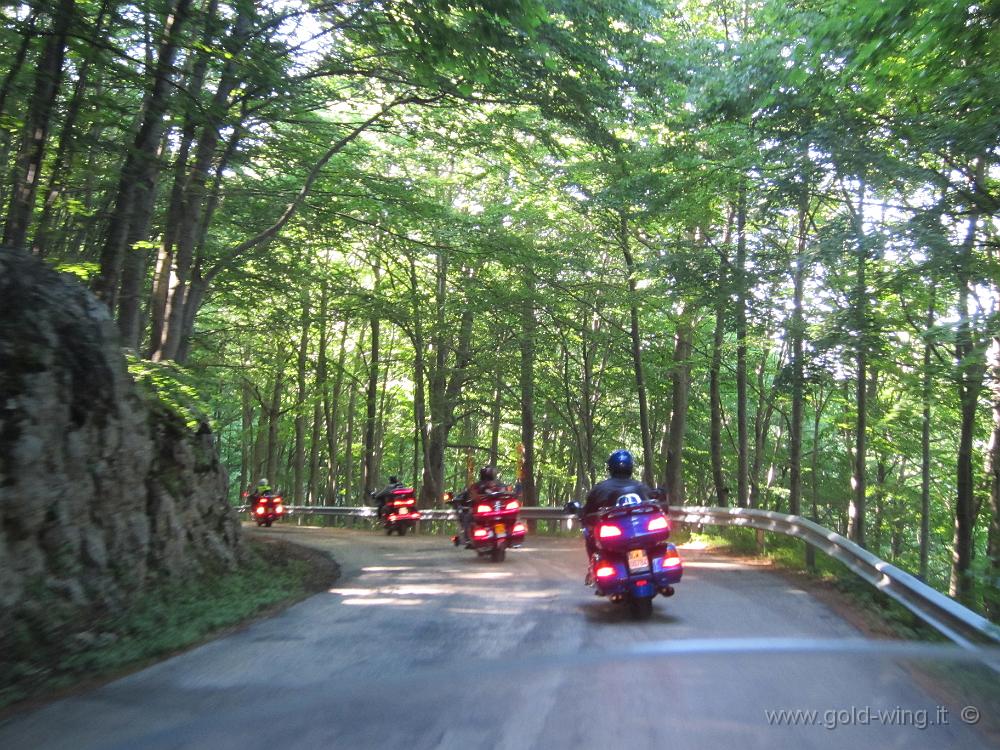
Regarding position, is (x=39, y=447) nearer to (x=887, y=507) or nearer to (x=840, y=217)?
(x=840, y=217)

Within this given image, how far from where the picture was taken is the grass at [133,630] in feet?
17.2

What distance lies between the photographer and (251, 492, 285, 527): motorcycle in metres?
24.8

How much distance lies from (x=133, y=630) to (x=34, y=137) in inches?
207

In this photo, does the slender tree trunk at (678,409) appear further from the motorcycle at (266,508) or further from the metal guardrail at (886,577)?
the motorcycle at (266,508)

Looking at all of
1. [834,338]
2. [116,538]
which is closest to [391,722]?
[116,538]

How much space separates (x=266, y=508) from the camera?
24922 mm

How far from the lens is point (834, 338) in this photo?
11.3m

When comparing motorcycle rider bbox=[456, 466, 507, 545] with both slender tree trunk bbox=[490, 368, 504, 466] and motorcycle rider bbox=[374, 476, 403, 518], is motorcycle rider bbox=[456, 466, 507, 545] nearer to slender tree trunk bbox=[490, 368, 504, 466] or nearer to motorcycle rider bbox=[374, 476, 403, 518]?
motorcycle rider bbox=[374, 476, 403, 518]

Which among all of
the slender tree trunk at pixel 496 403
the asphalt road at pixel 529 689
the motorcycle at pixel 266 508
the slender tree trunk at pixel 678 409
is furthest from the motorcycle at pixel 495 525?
the motorcycle at pixel 266 508

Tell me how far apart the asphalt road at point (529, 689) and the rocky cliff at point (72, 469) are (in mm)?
1175

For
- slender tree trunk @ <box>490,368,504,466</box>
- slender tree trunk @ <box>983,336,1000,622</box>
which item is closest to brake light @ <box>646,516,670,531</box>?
slender tree trunk @ <box>983,336,1000,622</box>

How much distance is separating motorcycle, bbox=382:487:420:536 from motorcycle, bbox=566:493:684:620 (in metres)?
12.8

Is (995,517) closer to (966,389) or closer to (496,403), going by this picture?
(966,389)

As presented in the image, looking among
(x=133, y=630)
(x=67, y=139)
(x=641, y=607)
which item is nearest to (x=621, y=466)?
(x=641, y=607)
